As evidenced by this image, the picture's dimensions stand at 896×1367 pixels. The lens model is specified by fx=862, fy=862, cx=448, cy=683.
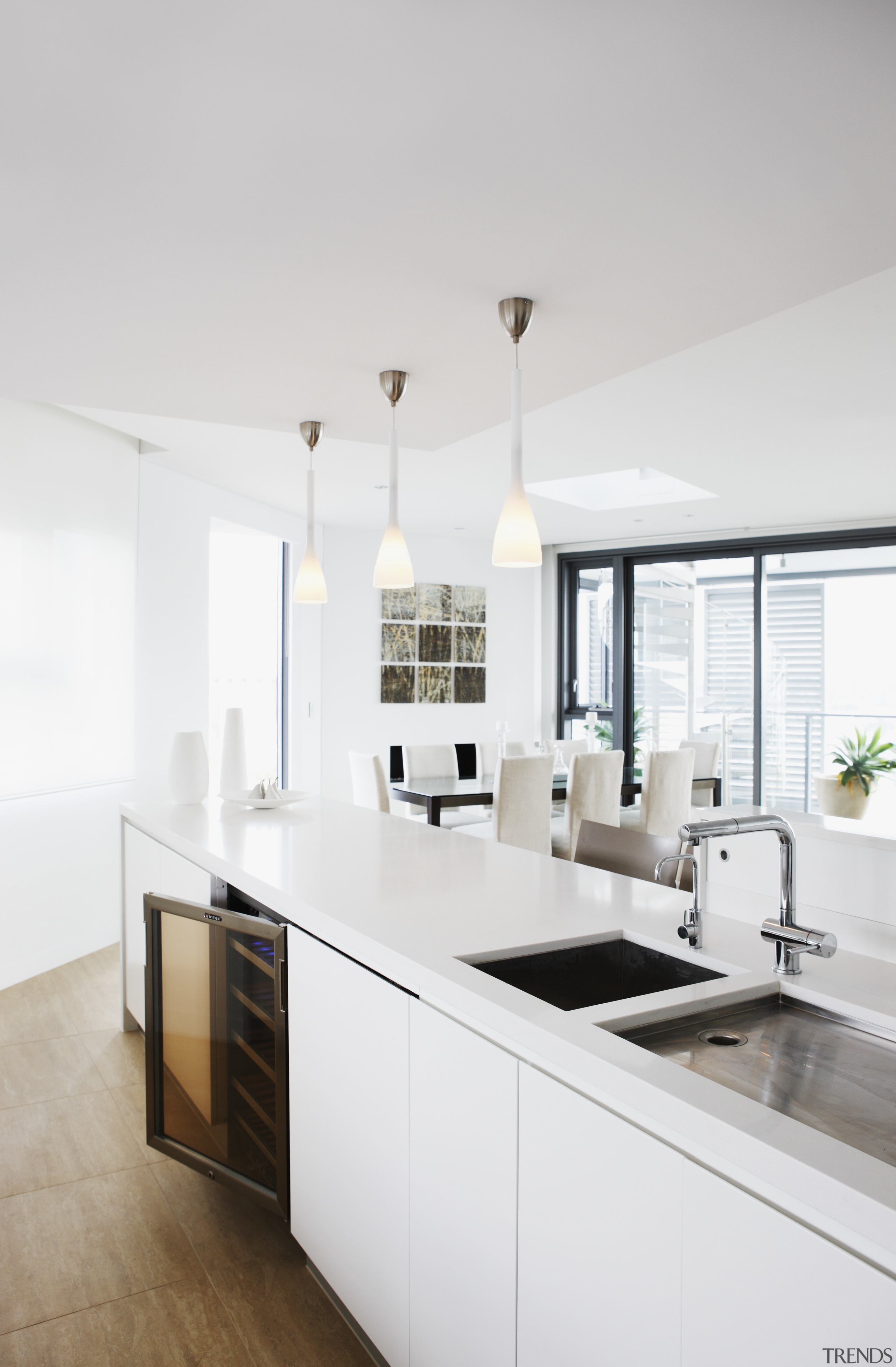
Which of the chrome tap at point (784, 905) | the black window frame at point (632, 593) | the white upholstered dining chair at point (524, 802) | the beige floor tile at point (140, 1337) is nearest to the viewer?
the chrome tap at point (784, 905)

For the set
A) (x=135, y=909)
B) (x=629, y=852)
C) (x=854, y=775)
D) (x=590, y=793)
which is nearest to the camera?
(x=629, y=852)

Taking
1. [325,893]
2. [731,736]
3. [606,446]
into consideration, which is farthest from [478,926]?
[731,736]

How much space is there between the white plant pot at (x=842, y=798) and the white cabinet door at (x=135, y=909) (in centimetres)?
413

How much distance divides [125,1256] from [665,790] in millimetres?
3659

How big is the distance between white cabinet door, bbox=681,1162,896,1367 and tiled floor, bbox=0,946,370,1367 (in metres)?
1.13

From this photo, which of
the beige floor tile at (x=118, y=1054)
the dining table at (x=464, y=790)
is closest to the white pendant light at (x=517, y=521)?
the beige floor tile at (x=118, y=1054)

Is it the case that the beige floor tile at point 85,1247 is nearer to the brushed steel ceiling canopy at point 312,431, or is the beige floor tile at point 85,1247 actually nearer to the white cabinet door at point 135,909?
the white cabinet door at point 135,909

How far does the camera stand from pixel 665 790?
500 cm

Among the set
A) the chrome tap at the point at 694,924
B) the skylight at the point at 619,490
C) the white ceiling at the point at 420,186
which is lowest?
the chrome tap at the point at 694,924

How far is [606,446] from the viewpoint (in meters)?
4.44

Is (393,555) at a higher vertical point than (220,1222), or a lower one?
higher

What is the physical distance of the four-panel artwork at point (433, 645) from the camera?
24.5 feet

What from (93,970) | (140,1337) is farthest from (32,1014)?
(140,1337)

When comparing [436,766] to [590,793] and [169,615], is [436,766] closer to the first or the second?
[590,793]
